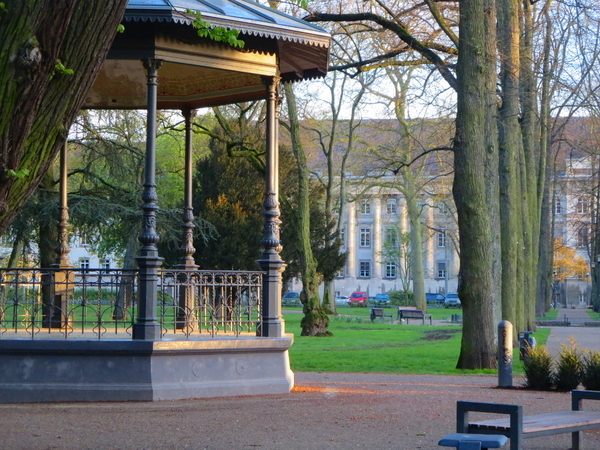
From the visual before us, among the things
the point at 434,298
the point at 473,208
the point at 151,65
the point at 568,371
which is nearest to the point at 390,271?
the point at 434,298

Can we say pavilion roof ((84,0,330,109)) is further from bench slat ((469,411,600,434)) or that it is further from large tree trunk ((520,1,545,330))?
large tree trunk ((520,1,545,330))

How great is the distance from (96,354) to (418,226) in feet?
133

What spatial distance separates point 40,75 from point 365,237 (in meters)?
83.5

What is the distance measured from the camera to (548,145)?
114 ft

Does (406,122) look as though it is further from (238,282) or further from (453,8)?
(238,282)

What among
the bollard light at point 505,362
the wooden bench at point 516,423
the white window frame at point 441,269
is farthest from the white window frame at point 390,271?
the wooden bench at point 516,423

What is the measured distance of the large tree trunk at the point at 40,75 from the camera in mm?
3785

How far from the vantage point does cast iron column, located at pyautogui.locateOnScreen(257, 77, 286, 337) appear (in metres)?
11.4

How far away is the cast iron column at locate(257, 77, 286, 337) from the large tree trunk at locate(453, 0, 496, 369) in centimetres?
450

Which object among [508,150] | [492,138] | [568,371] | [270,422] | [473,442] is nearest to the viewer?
[473,442]

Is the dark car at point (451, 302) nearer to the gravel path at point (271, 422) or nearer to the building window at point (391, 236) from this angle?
the building window at point (391, 236)

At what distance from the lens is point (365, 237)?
8700 cm

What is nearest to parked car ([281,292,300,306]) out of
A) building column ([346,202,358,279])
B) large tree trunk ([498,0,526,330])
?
building column ([346,202,358,279])

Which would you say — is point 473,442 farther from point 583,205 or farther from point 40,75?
point 583,205
